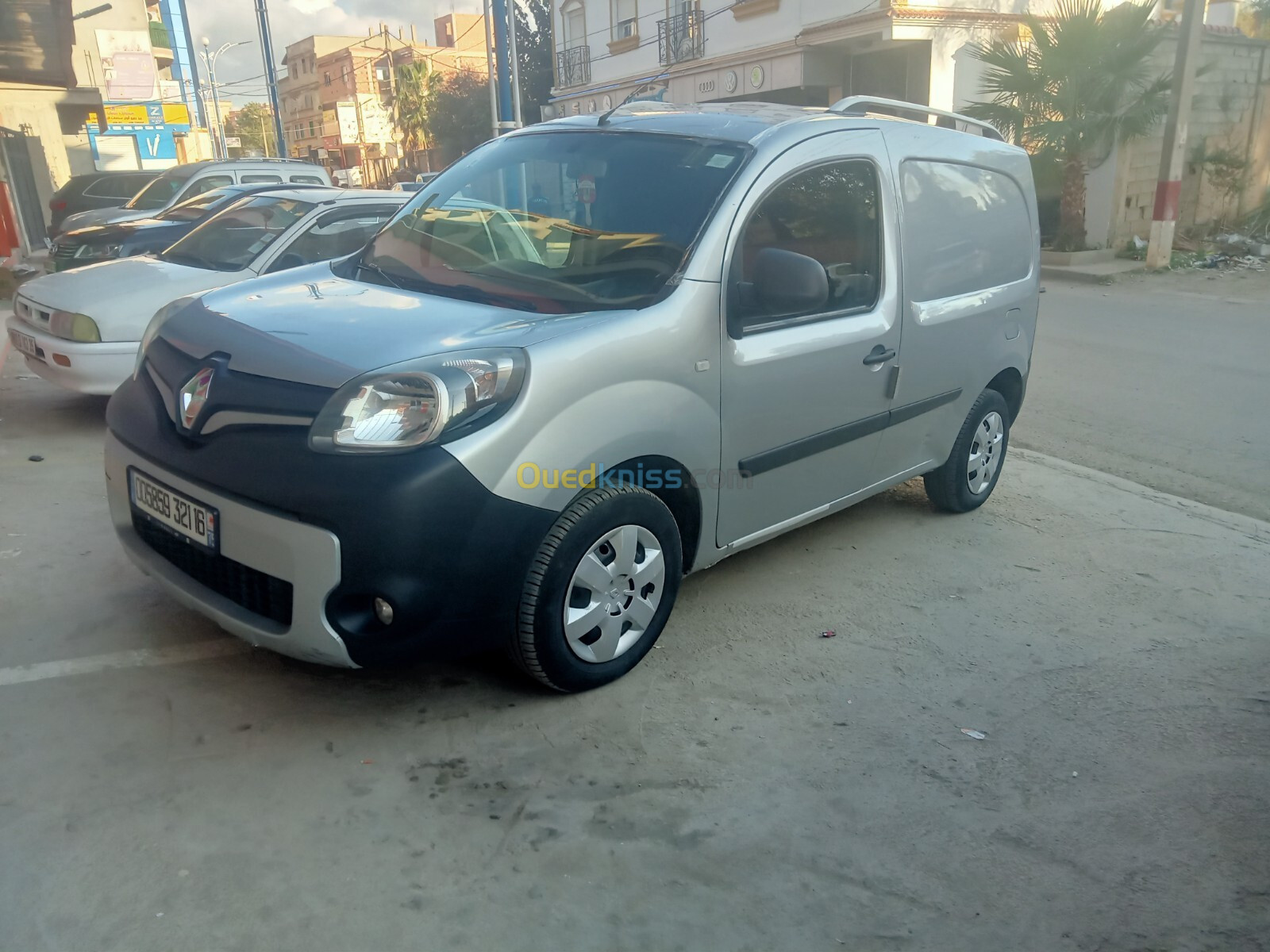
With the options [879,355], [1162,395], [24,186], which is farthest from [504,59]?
[879,355]

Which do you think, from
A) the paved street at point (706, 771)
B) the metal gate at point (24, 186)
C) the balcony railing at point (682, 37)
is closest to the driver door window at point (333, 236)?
the paved street at point (706, 771)

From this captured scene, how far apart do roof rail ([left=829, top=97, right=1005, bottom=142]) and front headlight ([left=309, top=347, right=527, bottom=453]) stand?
7.37 ft

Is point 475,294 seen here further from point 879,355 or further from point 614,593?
point 879,355

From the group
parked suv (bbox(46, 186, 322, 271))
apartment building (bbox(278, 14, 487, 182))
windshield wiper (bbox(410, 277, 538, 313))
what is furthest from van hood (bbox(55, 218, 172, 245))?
apartment building (bbox(278, 14, 487, 182))

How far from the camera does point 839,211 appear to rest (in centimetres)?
397

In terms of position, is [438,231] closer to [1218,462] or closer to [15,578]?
[15,578]

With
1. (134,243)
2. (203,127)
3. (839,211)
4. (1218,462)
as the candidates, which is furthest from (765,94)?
(203,127)

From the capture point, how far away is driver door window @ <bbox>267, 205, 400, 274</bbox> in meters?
6.65

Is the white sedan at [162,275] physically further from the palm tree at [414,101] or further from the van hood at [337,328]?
the palm tree at [414,101]

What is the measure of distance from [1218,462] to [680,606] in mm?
4017

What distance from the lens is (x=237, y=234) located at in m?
6.85

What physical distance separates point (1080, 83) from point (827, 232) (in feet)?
49.4

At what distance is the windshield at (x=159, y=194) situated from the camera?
13.0 meters

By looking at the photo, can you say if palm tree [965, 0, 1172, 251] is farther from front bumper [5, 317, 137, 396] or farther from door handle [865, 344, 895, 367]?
front bumper [5, 317, 137, 396]
